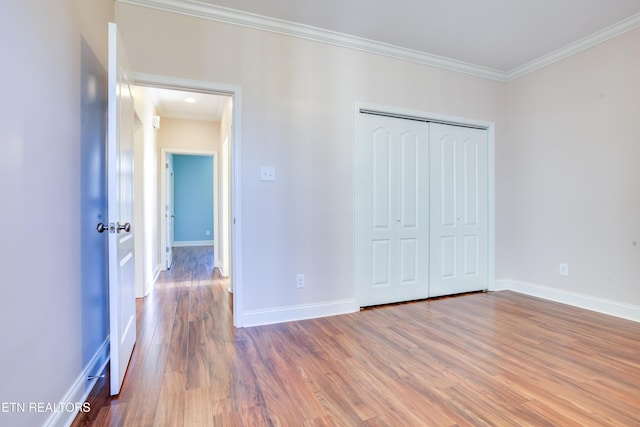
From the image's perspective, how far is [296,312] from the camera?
2.83 meters

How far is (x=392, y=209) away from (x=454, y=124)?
51.3 inches

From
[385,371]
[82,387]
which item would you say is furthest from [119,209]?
[385,371]

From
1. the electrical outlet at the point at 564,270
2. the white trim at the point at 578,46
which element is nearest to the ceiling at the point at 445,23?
the white trim at the point at 578,46

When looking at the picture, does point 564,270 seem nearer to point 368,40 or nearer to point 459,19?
point 459,19

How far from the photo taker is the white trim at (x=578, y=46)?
2.76 metres

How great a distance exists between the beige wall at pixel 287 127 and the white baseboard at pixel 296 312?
47mm

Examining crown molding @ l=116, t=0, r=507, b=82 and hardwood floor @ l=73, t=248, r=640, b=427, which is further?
crown molding @ l=116, t=0, r=507, b=82

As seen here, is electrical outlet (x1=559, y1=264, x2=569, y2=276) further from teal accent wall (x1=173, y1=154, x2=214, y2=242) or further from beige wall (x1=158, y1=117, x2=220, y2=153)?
teal accent wall (x1=173, y1=154, x2=214, y2=242)

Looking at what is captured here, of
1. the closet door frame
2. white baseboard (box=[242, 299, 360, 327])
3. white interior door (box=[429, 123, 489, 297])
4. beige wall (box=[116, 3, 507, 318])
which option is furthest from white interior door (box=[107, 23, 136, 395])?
white interior door (box=[429, 123, 489, 297])

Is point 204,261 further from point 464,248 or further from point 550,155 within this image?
point 550,155

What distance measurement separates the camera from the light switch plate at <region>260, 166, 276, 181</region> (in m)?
2.74

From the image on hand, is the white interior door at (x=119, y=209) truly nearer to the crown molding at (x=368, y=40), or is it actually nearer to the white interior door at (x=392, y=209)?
the crown molding at (x=368, y=40)

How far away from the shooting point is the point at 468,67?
11.8ft

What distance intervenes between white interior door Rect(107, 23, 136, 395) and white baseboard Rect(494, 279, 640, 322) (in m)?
3.84
